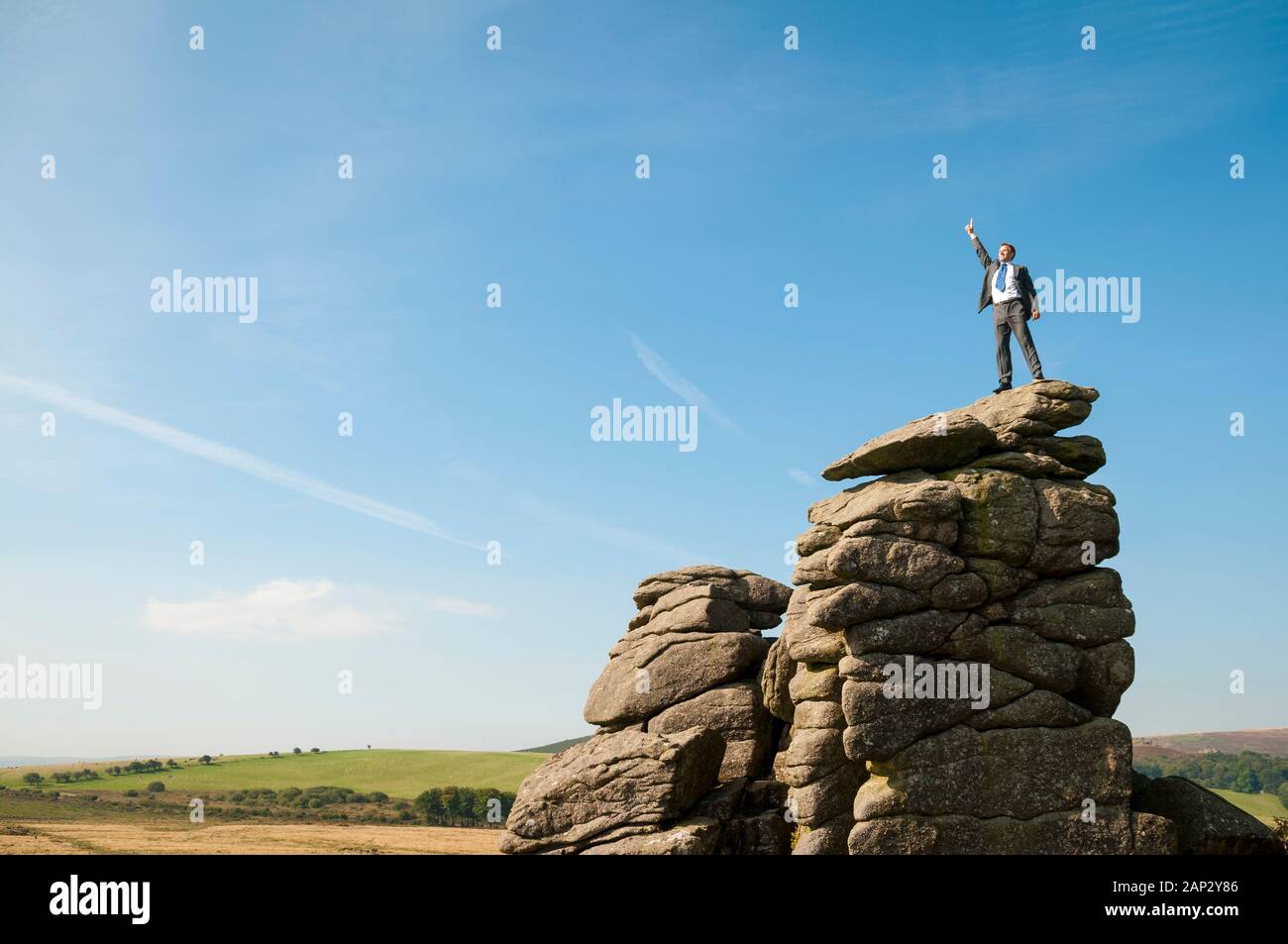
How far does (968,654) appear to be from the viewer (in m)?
32.7

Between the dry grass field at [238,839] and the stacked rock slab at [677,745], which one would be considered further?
the dry grass field at [238,839]

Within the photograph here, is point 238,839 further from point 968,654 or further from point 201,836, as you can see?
point 968,654

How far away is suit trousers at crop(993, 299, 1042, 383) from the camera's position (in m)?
36.4

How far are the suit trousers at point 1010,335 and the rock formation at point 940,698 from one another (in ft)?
3.70

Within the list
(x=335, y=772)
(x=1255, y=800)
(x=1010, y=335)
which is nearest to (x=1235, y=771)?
(x=1255, y=800)

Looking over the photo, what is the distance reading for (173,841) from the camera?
53219mm

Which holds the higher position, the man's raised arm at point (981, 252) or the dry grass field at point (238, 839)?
the man's raised arm at point (981, 252)

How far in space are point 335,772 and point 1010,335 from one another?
99.4m

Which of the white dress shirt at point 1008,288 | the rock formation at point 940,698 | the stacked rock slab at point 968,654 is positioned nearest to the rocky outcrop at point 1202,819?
the rock formation at point 940,698

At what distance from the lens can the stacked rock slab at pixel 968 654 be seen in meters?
30.8

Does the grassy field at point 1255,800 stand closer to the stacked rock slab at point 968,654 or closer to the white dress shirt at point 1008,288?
the stacked rock slab at point 968,654

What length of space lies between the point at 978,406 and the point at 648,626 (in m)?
17.1

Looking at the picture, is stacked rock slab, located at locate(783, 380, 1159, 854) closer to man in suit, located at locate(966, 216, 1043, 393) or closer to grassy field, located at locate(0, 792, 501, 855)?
man in suit, located at locate(966, 216, 1043, 393)
